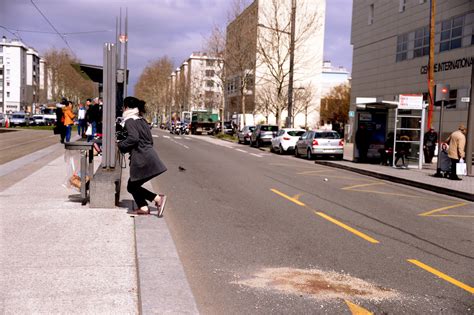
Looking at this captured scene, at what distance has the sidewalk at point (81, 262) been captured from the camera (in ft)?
13.1

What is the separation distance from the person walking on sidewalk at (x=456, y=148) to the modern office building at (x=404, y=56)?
15.3ft

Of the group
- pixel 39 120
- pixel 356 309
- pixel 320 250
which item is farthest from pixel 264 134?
pixel 39 120

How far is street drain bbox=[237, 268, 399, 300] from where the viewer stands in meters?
4.66

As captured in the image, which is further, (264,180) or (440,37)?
(440,37)

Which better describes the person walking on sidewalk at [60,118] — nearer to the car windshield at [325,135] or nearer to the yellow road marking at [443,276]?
the car windshield at [325,135]

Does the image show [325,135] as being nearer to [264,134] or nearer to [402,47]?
[264,134]

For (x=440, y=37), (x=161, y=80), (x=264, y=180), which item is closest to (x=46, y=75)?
(x=161, y=80)

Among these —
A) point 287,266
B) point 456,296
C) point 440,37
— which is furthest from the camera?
point 440,37

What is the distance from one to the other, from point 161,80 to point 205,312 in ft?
390

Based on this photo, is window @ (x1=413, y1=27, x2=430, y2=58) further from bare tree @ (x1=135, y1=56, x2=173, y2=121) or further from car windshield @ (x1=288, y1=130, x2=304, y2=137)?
bare tree @ (x1=135, y1=56, x2=173, y2=121)

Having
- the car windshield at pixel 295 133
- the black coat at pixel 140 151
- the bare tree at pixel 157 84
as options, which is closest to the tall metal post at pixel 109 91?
the black coat at pixel 140 151

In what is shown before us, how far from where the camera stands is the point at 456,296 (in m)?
4.74

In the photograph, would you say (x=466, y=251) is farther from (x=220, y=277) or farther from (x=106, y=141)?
(x=106, y=141)

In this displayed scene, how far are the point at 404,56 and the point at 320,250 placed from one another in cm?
3647
